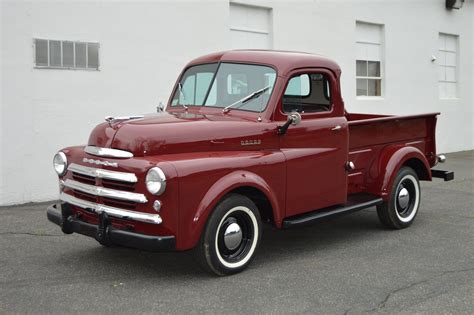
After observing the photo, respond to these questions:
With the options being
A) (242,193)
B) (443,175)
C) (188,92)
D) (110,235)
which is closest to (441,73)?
(443,175)

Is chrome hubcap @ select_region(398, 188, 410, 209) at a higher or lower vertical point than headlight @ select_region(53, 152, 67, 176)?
lower

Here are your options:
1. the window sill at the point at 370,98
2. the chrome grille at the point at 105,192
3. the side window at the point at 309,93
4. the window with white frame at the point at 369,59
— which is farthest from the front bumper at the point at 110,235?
the window with white frame at the point at 369,59

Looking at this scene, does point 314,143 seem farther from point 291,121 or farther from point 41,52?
point 41,52

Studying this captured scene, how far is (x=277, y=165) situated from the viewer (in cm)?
498

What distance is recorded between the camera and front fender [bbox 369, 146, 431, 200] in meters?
6.11

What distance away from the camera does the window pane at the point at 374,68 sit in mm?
12855

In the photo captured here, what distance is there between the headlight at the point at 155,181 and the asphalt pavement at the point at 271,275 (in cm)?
80

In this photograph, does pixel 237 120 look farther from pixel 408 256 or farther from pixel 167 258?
pixel 408 256

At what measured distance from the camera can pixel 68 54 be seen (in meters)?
8.06

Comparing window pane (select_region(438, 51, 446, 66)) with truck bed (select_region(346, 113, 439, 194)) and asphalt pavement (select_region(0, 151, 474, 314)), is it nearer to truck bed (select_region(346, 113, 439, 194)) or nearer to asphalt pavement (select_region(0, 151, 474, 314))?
truck bed (select_region(346, 113, 439, 194))

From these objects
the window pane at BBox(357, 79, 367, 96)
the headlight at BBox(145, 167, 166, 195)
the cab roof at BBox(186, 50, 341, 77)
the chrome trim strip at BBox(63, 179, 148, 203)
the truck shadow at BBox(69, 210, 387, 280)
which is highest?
the window pane at BBox(357, 79, 367, 96)

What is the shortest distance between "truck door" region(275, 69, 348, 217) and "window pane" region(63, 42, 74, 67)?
3986 millimetres

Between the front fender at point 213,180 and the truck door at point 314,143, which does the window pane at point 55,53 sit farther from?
the front fender at point 213,180

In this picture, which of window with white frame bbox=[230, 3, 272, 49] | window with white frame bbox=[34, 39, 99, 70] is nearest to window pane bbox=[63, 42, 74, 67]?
window with white frame bbox=[34, 39, 99, 70]
